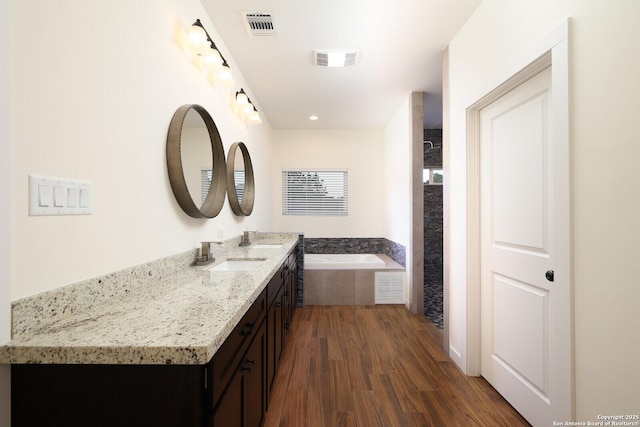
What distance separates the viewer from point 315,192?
4.96 m

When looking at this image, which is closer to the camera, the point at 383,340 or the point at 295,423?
the point at 295,423

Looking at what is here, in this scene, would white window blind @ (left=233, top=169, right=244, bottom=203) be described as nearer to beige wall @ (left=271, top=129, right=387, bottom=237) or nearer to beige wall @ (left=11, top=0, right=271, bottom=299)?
beige wall @ (left=11, top=0, right=271, bottom=299)

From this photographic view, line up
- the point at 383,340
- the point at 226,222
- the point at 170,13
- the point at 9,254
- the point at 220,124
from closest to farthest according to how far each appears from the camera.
A: 1. the point at 9,254
2. the point at 170,13
3. the point at 220,124
4. the point at 226,222
5. the point at 383,340

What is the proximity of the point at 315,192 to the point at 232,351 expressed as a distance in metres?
4.02

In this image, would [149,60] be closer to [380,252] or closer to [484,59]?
[484,59]

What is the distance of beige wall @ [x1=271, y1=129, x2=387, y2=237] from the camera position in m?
4.93

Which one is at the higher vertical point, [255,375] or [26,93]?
[26,93]

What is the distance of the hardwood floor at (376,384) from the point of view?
5.71ft

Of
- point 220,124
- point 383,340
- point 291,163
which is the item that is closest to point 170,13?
point 220,124

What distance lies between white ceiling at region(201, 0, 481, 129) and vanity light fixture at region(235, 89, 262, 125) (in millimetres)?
309

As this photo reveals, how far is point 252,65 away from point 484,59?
202 centimetres

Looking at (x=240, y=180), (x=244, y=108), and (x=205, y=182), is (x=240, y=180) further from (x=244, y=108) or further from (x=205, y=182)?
(x=205, y=182)

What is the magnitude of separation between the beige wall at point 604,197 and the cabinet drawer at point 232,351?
1.44 m

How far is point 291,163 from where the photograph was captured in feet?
16.3
